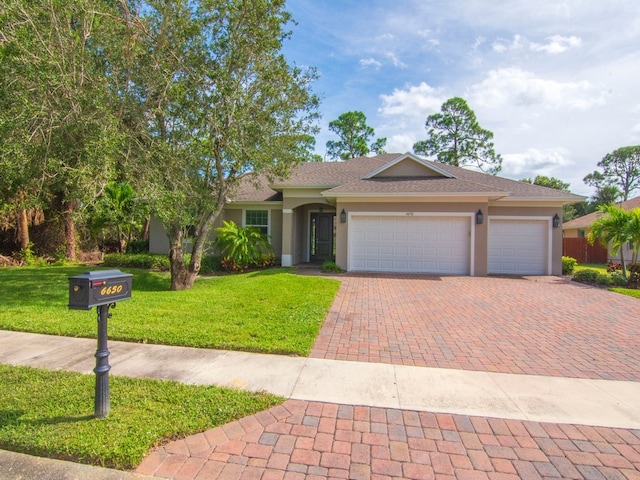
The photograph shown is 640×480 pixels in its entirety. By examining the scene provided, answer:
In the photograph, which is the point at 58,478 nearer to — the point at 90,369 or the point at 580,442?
the point at 90,369

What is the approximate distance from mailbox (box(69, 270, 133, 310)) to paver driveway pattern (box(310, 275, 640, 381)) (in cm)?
266

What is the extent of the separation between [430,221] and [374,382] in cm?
995

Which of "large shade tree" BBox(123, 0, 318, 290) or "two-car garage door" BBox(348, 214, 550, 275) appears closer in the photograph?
"large shade tree" BBox(123, 0, 318, 290)

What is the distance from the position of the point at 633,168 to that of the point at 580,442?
6063 cm

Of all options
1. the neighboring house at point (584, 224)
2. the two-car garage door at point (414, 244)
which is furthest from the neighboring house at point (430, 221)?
the neighboring house at point (584, 224)

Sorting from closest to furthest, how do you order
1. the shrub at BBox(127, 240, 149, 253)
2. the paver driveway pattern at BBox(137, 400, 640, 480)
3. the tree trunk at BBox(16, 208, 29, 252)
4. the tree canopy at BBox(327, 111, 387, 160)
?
the paver driveway pattern at BBox(137, 400, 640, 480)
the tree trunk at BBox(16, 208, 29, 252)
the shrub at BBox(127, 240, 149, 253)
the tree canopy at BBox(327, 111, 387, 160)

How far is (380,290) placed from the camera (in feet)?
31.1

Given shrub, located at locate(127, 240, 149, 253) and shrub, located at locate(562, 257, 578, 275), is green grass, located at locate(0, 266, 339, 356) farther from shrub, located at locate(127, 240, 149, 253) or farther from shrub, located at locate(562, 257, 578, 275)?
shrub, located at locate(562, 257, 578, 275)

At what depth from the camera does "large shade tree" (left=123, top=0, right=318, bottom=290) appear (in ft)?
26.1

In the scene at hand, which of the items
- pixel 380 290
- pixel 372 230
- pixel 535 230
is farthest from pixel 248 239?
pixel 535 230

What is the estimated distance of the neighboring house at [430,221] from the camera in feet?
40.9

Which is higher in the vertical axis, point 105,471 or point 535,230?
point 535,230

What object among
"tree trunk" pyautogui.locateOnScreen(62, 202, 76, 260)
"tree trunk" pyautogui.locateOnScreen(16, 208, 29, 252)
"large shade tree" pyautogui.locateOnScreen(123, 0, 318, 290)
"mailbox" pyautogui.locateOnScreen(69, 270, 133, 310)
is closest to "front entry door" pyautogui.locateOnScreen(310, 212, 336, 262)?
"large shade tree" pyautogui.locateOnScreen(123, 0, 318, 290)

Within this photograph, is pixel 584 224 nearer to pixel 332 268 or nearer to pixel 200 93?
pixel 332 268
